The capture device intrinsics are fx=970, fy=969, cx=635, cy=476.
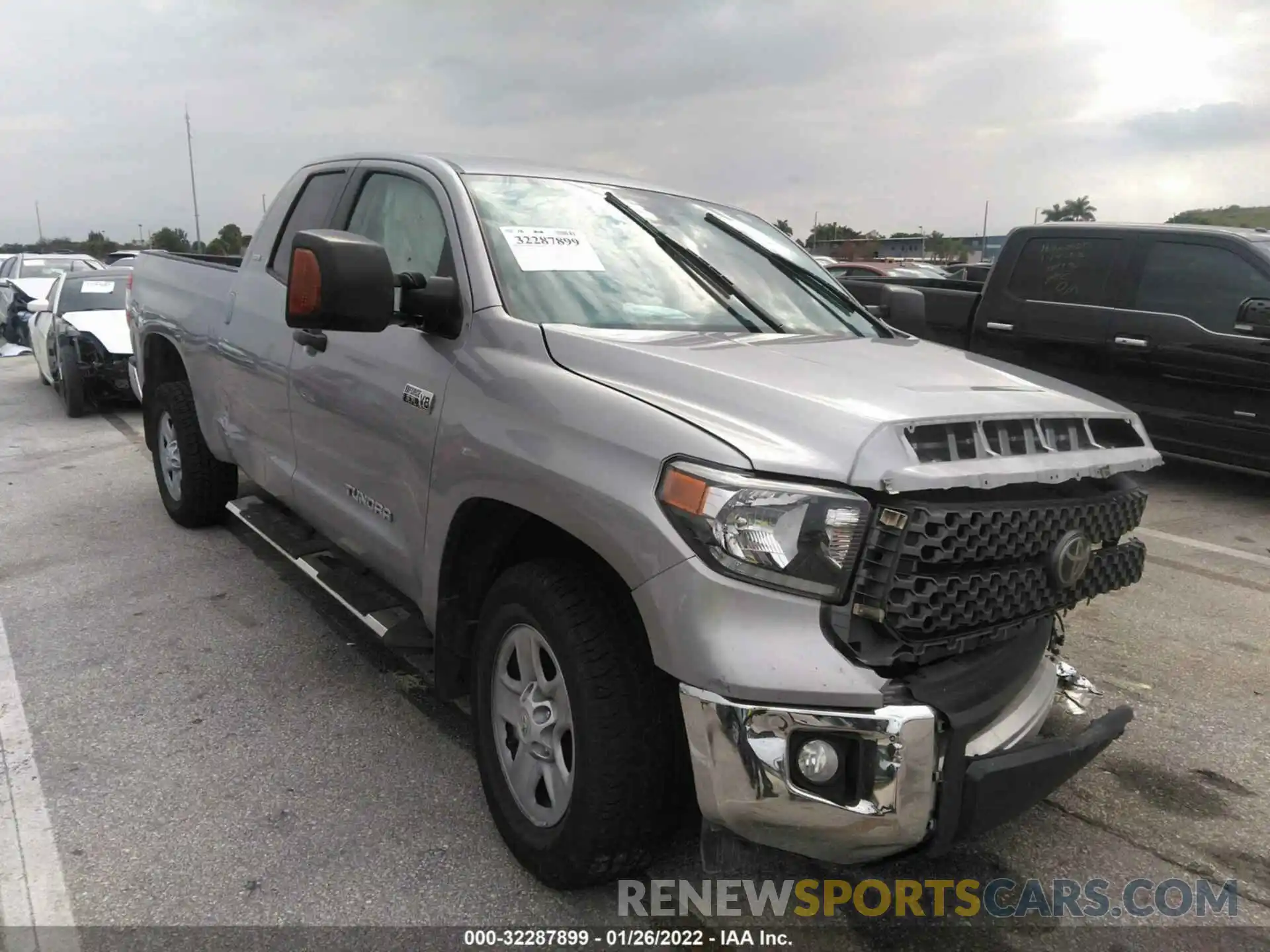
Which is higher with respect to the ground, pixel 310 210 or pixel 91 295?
pixel 310 210

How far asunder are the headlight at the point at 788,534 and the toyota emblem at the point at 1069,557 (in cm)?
57

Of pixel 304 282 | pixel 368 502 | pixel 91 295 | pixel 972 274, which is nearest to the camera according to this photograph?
pixel 304 282

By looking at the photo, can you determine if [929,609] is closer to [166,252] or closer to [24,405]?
[166,252]

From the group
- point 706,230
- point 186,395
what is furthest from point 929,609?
point 186,395

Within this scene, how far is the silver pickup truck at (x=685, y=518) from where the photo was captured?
6.47ft

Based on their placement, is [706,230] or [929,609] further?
[706,230]

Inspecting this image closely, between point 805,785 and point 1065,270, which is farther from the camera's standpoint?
point 1065,270

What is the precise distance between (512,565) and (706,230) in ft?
5.02

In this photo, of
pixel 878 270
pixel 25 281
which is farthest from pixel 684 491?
pixel 25 281

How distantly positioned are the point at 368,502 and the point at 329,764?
2.84ft

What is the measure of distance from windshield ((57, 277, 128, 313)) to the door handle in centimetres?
842

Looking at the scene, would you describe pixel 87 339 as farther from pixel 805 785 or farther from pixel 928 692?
pixel 928 692

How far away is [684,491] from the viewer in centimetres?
204

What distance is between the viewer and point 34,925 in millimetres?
2408
